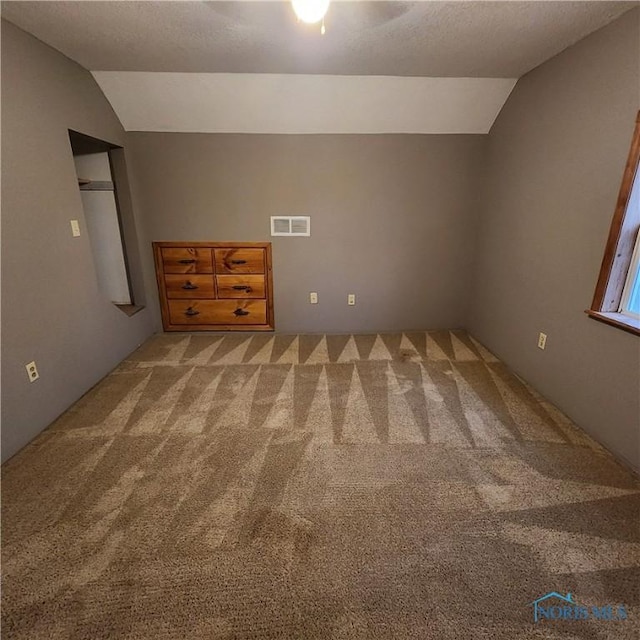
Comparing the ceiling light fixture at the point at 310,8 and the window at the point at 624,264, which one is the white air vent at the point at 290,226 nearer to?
the ceiling light fixture at the point at 310,8

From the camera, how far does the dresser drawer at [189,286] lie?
3402mm

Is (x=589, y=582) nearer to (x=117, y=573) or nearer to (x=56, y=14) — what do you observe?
(x=117, y=573)

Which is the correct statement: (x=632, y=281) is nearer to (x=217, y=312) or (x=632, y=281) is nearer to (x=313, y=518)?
(x=313, y=518)

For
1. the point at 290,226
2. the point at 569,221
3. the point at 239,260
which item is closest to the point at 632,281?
the point at 569,221

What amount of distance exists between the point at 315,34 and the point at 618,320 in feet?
7.79

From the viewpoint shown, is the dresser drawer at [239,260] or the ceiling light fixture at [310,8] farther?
the dresser drawer at [239,260]

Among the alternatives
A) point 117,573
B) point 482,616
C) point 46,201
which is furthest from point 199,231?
point 482,616

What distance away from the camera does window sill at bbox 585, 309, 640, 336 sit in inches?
67.6

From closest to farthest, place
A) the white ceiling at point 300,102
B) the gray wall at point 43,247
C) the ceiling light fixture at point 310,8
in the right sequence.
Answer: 1. the ceiling light fixture at point 310,8
2. the gray wall at point 43,247
3. the white ceiling at point 300,102

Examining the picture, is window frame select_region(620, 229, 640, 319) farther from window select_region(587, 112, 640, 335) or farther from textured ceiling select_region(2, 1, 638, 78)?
textured ceiling select_region(2, 1, 638, 78)

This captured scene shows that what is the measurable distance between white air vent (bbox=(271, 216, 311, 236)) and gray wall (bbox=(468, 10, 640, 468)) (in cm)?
176

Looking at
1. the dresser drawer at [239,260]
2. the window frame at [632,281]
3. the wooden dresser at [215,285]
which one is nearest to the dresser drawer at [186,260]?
the wooden dresser at [215,285]

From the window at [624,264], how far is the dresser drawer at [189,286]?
3.14m

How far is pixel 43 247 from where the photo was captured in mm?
2051
